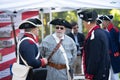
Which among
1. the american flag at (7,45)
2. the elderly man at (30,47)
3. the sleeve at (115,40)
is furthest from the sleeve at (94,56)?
the american flag at (7,45)

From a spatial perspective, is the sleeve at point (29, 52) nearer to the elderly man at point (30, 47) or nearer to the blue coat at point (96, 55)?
the elderly man at point (30, 47)

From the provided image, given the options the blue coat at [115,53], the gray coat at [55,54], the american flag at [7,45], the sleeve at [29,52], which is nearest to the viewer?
the sleeve at [29,52]

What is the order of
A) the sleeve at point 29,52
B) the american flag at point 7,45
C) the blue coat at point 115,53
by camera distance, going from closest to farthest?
the sleeve at point 29,52 → the blue coat at point 115,53 → the american flag at point 7,45

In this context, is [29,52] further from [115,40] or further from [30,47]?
[115,40]

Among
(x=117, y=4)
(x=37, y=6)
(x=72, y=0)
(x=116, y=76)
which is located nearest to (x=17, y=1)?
(x=37, y=6)

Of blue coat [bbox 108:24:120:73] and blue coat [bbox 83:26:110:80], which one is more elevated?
blue coat [bbox 83:26:110:80]

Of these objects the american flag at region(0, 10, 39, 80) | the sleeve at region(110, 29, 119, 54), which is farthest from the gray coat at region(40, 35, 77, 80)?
the american flag at region(0, 10, 39, 80)

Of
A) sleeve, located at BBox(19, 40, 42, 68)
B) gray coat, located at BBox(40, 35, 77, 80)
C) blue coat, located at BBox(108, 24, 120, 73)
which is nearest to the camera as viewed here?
sleeve, located at BBox(19, 40, 42, 68)

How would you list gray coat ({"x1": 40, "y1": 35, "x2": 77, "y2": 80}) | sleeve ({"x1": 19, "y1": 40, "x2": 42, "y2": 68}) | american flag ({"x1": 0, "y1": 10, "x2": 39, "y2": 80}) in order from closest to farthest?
sleeve ({"x1": 19, "y1": 40, "x2": 42, "y2": 68})
gray coat ({"x1": 40, "y1": 35, "x2": 77, "y2": 80})
american flag ({"x1": 0, "y1": 10, "x2": 39, "y2": 80})

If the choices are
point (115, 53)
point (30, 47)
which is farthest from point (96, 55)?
point (115, 53)

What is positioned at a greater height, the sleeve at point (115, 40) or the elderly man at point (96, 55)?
the elderly man at point (96, 55)

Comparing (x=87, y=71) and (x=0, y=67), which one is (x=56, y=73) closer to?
(x=87, y=71)

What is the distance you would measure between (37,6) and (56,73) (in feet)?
4.38

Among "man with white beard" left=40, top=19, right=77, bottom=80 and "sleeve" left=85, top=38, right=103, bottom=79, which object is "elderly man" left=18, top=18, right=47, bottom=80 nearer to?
"man with white beard" left=40, top=19, right=77, bottom=80
